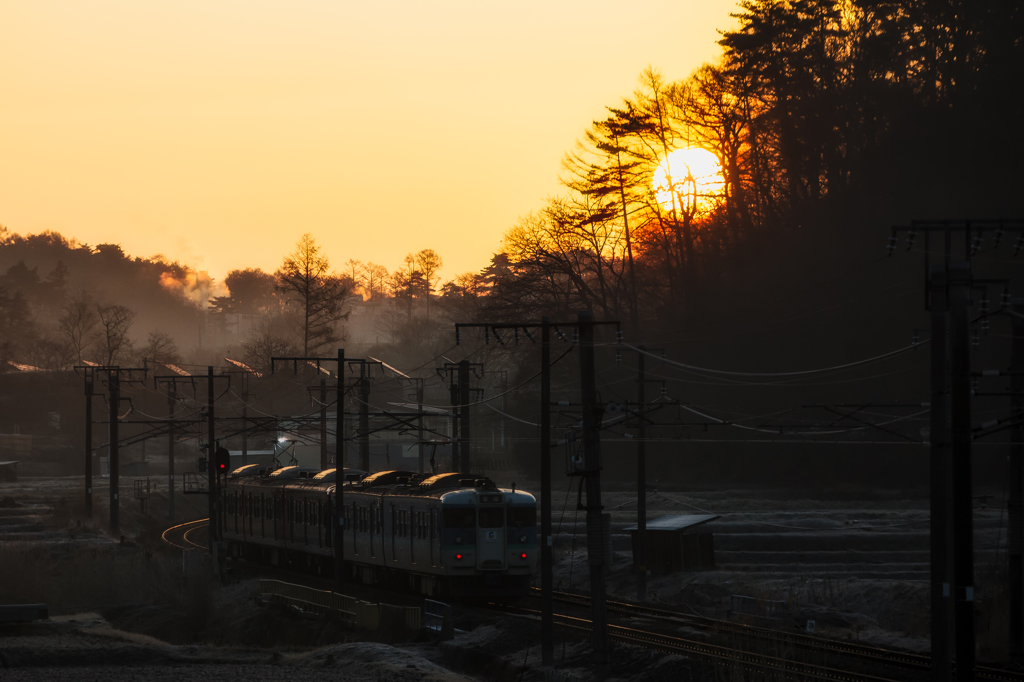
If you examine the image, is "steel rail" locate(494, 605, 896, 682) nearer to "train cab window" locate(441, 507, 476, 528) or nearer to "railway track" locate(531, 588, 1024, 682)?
"railway track" locate(531, 588, 1024, 682)

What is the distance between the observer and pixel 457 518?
31484mm

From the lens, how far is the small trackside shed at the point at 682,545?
35.6 metres

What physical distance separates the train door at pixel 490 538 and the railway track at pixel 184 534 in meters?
23.1

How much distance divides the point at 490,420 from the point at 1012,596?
201ft

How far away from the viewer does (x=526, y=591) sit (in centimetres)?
3297

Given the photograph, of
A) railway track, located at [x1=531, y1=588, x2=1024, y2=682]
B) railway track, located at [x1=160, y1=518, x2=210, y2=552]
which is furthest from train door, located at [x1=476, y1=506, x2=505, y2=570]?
railway track, located at [x1=160, y1=518, x2=210, y2=552]

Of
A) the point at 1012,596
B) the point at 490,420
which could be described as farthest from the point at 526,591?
the point at 490,420

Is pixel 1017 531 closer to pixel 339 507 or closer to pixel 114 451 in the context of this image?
pixel 339 507

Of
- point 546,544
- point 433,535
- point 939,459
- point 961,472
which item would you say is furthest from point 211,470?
point 961,472

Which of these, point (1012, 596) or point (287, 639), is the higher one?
point (1012, 596)

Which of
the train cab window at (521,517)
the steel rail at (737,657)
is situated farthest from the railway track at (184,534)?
the steel rail at (737,657)

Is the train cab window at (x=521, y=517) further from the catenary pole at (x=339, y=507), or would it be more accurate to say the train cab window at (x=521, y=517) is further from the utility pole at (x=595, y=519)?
the utility pole at (x=595, y=519)

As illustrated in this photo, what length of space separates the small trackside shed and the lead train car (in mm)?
4348

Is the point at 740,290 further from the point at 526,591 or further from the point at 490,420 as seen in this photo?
the point at 526,591
